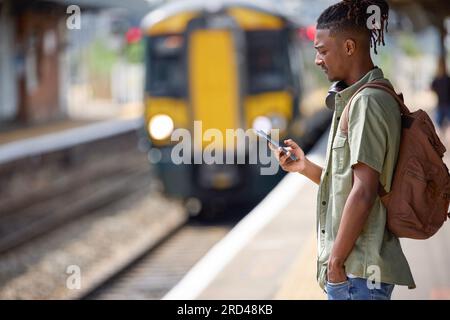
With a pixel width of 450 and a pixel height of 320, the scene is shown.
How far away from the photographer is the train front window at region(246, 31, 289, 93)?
994cm

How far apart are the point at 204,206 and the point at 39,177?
5891 mm

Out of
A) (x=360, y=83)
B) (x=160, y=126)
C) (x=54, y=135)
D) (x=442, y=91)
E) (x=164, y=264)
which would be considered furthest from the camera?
(x=54, y=135)

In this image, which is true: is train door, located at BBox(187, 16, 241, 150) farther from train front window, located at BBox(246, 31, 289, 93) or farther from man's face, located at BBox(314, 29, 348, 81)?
man's face, located at BBox(314, 29, 348, 81)

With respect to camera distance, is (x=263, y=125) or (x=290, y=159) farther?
(x=263, y=125)

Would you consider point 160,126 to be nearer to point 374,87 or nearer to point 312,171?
point 312,171

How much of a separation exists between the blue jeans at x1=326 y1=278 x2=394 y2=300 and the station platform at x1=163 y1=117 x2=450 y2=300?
2.50 m

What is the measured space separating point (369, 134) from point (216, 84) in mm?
7675

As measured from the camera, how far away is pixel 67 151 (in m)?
17.0

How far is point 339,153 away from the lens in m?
2.38

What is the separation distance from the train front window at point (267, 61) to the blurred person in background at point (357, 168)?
7.49 m

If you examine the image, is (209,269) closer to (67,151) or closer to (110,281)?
(110,281)

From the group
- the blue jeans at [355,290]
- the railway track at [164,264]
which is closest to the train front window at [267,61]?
the railway track at [164,264]

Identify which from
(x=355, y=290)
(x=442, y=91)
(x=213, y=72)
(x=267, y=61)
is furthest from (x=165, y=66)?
(x=355, y=290)

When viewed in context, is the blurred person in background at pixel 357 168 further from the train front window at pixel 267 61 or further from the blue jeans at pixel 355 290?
the train front window at pixel 267 61
